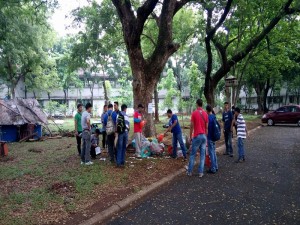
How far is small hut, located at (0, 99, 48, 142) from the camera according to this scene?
13609 mm

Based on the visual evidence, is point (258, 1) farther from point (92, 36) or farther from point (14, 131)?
point (14, 131)

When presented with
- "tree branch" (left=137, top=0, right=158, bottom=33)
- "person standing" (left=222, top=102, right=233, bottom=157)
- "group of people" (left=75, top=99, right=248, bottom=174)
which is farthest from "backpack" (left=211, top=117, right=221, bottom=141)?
"tree branch" (left=137, top=0, right=158, bottom=33)

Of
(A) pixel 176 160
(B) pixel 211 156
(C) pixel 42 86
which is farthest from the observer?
(C) pixel 42 86

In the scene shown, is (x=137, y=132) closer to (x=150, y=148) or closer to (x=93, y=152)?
(x=150, y=148)

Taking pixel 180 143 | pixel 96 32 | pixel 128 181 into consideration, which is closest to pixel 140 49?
pixel 180 143

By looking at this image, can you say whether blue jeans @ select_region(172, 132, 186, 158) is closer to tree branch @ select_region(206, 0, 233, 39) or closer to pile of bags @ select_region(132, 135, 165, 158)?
pile of bags @ select_region(132, 135, 165, 158)

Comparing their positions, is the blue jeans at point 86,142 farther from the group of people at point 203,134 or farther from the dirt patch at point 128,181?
the group of people at point 203,134

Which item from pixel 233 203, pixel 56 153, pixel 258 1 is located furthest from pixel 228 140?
pixel 258 1

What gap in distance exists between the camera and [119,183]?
641cm

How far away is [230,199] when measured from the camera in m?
5.57

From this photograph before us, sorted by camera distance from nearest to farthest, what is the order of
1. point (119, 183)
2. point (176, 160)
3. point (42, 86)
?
point (119, 183), point (176, 160), point (42, 86)

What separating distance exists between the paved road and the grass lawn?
754 mm

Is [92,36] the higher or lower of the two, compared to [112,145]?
higher

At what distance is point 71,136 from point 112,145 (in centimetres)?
860
